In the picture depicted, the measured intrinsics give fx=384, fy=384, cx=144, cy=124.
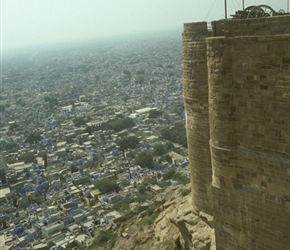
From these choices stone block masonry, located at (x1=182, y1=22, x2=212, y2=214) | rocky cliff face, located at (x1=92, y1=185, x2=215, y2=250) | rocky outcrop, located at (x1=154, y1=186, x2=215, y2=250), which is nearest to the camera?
stone block masonry, located at (x1=182, y1=22, x2=212, y2=214)

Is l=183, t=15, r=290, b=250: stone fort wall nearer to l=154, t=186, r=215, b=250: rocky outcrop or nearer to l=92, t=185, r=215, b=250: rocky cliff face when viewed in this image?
l=154, t=186, r=215, b=250: rocky outcrop

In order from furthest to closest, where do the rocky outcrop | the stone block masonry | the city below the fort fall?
the city below the fort
the rocky outcrop
the stone block masonry

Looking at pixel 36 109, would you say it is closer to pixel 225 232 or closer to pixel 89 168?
pixel 89 168

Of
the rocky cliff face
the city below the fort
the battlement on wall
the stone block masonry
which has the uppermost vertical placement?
the battlement on wall

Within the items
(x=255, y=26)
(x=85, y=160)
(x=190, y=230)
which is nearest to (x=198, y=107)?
(x=190, y=230)

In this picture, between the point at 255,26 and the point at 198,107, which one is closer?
the point at 255,26

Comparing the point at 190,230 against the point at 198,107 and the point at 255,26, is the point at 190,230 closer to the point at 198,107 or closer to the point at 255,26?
the point at 198,107

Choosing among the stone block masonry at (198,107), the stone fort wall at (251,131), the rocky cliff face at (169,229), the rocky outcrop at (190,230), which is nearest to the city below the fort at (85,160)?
the rocky cliff face at (169,229)

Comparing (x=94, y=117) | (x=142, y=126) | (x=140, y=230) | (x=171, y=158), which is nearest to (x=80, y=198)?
(x=171, y=158)

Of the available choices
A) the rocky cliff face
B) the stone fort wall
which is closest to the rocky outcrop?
the rocky cliff face
